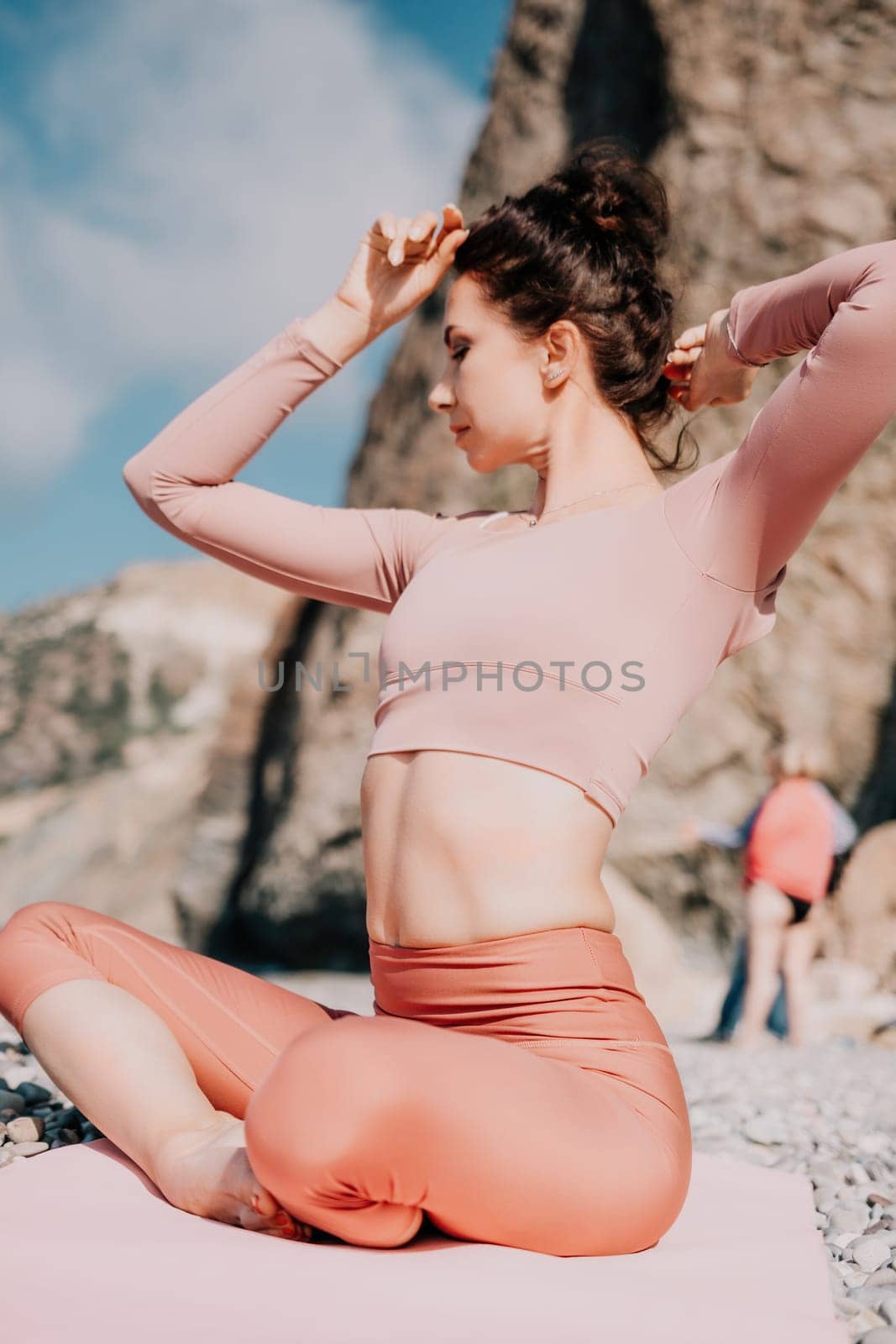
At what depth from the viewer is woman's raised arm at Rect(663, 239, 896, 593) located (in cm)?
156

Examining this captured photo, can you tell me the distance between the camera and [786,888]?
5.66 meters

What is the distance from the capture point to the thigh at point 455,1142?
1.29 metres

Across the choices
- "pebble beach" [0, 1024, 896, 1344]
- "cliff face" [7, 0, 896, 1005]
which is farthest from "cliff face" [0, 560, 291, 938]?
"pebble beach" [0, 1024, 896, 1344]

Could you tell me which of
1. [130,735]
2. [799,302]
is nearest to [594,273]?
[799,302]

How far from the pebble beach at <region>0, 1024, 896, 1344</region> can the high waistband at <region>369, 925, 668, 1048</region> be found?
0.49 m

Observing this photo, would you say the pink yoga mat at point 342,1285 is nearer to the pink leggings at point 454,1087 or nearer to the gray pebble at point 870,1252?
the pink leggings at point 454,1087

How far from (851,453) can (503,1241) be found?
1186 millimetres

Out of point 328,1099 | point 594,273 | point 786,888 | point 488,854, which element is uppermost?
point 594,273

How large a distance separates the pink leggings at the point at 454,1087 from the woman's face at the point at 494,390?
3.00ft

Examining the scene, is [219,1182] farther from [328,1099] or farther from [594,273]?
[594,273]

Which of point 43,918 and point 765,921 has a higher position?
point 43,918

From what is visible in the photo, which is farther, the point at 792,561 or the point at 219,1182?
the point at 792,561

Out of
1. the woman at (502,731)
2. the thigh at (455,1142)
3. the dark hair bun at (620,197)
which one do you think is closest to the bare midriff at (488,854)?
the woman at (502,731)

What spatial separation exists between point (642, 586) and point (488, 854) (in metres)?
0.50
